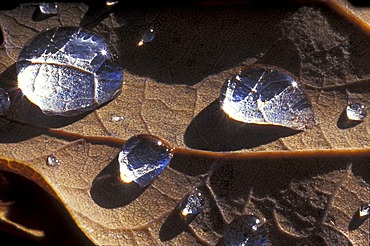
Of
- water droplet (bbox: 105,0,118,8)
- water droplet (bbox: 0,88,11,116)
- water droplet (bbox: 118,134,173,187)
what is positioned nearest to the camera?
water droplet (bbox: 118,134,173,187)

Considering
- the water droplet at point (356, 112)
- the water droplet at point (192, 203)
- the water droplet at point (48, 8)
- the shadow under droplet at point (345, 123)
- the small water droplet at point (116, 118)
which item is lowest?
the water droplet at point (192, 203)

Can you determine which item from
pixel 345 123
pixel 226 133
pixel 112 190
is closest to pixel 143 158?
pixel 112 190

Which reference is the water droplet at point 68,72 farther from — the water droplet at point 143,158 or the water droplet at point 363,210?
the water droplet at point 363,210

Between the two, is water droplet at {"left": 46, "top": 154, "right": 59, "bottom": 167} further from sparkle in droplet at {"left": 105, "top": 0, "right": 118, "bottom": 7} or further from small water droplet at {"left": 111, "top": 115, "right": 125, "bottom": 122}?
sparkle in droplet at {"left": 105, "top": 0, "right": 118, "bottom": 7}

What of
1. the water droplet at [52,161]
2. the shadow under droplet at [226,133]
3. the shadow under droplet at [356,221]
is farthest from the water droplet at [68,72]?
the shadow under droplet at [356,221]

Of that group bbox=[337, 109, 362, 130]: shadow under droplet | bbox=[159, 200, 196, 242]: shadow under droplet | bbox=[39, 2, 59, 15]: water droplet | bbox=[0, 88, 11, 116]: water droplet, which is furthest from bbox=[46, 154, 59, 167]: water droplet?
bbox=[337, 109, 362, 130]: shadow under droplet

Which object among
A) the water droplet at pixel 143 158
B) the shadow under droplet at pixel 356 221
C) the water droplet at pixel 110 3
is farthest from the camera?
the water droplet at pixel 110 3

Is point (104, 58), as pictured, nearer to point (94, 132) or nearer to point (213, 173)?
point (94, 132)
